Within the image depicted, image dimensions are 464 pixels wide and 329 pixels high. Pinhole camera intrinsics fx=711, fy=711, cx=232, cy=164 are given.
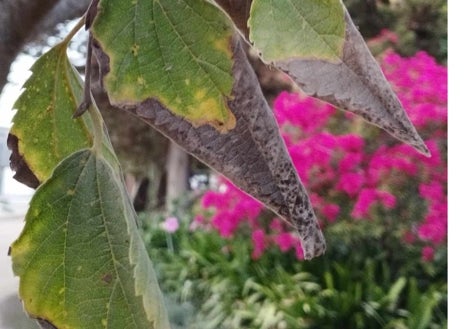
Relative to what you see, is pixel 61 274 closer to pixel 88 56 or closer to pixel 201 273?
pixel 88 56

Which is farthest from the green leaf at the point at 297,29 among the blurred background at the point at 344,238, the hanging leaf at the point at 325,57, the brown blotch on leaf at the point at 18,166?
the blurred background at the point at 344,238

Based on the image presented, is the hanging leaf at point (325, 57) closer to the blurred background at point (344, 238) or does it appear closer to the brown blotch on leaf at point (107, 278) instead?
the brown blotch on leaf at point (107, 278)

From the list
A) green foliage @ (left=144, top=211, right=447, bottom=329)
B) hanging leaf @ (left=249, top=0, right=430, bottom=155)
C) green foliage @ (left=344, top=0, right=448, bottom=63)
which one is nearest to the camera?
hanging leaf @ (left=249, top=0, right=430, bottom=155)

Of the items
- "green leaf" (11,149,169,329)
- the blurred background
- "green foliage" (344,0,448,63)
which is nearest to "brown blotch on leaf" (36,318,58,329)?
"green leaf" (11,149,169,329)

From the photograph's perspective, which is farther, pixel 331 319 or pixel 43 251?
pixel 331 319

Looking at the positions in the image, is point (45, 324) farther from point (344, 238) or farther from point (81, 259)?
point (344, 238)

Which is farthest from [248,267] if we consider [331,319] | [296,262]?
[331,319]

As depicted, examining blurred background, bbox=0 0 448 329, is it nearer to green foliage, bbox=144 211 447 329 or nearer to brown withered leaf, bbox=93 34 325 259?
green foliage, bbox=144 211 447 329
